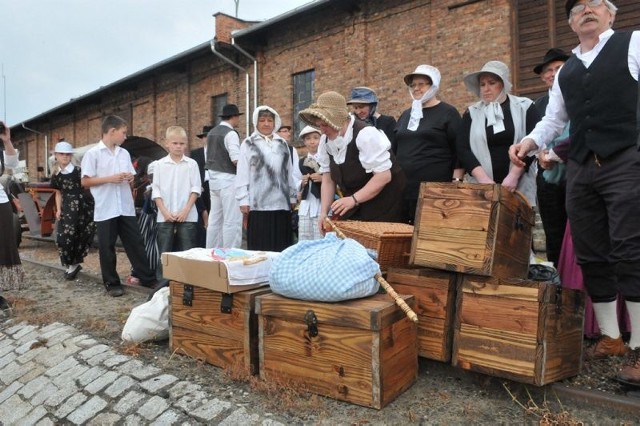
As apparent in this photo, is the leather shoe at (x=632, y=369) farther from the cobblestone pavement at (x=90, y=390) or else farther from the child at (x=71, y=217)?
the child at (x=71, y=217)

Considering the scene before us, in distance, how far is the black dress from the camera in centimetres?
629

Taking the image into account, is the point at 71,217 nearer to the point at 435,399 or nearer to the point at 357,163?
the point at 357,163

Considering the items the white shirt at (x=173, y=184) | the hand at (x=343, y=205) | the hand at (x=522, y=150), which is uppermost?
the hand at (x=522, y=150)

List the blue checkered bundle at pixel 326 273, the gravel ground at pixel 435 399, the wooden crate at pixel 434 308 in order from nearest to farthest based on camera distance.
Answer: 1. the gravel ground at pixel 435 399
2. the blue checkered bundle at pixel 326 273
3. the wooden crate at pixel 434 308

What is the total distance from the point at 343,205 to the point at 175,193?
255 centimetres

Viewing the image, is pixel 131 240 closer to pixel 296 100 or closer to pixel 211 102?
pixel 296 100

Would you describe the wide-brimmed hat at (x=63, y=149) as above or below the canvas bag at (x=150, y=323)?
above

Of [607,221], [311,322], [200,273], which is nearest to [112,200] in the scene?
[200,273]

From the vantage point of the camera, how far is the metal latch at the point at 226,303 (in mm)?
3035

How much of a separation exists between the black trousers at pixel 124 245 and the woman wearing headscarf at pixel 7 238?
Result: 0.80 meters

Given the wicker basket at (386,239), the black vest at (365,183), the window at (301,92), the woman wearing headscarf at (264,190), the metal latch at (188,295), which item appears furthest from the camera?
the window at (301,92)

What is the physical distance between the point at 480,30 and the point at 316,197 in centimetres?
710

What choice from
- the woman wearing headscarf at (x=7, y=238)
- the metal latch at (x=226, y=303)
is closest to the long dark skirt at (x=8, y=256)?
the woman wearing headscarf at (x=7, y=238)

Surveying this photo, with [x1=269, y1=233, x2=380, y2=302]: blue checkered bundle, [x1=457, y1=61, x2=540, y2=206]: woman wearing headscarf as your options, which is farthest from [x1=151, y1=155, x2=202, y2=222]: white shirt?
[x1=457, y1=61, x2=540, y2=206]: woman wearing headscarf
